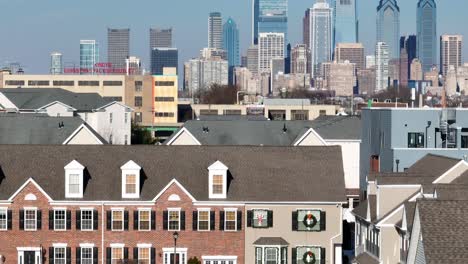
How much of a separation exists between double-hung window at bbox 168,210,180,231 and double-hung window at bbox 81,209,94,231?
10.6ft

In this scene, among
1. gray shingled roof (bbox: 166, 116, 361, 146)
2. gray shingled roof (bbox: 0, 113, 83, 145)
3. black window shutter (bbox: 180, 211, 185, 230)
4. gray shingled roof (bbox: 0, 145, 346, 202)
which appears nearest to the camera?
black window shutter (bbox: 180, 211, 185, 230)

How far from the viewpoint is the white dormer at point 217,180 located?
62.3 meters

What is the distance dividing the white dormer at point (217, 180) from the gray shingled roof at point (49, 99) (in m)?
66.6

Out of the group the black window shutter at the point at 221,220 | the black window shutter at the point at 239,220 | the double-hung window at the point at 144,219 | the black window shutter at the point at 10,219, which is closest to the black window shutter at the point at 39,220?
the black window shutter at the point at 10,219

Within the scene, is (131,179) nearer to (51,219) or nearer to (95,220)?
(95,220)

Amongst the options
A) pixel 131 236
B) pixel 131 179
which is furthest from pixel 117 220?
pixel 131 179

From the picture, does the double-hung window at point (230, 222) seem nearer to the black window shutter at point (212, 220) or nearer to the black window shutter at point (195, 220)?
the black window shutter at point (212, 220)

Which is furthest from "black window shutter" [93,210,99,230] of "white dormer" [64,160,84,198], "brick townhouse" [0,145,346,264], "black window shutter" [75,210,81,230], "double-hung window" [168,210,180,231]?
"double-hung window" [168,210,180,231]

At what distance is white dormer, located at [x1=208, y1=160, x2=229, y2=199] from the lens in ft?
204

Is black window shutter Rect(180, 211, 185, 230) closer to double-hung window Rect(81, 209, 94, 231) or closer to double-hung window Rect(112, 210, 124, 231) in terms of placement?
double-hung window Rect(112, 210, 124, 231)

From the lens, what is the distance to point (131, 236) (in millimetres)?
61781

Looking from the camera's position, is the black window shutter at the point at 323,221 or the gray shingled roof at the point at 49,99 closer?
the black window shutter at the point at 323,221

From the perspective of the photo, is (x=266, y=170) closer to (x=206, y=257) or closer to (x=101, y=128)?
(x=206, y=257)

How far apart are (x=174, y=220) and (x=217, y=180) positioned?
2.49m
